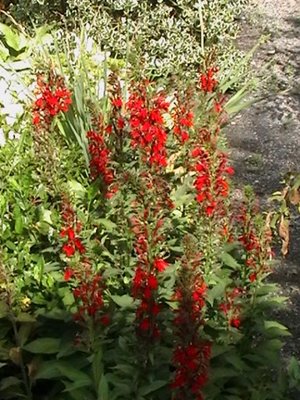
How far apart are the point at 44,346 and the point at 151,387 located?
59 centimetres

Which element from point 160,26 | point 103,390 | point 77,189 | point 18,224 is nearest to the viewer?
point 103,390

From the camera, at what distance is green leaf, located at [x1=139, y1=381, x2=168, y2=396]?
2.99 metres

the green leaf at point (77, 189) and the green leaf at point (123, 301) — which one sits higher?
the green leaf at point (77, 189)

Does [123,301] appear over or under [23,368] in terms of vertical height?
over

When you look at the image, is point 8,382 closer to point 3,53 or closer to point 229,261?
point 229,261

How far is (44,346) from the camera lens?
11.2 ft

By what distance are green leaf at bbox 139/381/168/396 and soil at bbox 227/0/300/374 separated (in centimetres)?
83

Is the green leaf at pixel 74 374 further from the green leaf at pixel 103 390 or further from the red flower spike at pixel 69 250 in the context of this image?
the red flower spike at pixel 69 250

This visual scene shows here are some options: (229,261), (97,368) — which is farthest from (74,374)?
(229,261)

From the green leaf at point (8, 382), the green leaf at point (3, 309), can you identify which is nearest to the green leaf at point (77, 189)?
the green leaf at point (3, 309)

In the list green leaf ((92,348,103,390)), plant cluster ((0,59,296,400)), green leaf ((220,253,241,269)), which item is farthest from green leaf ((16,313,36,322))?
green leaf ((220,253,241,269))

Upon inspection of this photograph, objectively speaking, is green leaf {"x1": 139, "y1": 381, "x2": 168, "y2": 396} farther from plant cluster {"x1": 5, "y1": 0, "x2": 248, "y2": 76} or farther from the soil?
plant cluster {"x1": 5, "y1": 0, "x2": 248, "y2": 76}

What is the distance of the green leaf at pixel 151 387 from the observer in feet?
9.80

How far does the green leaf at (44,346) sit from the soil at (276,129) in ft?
3.32
